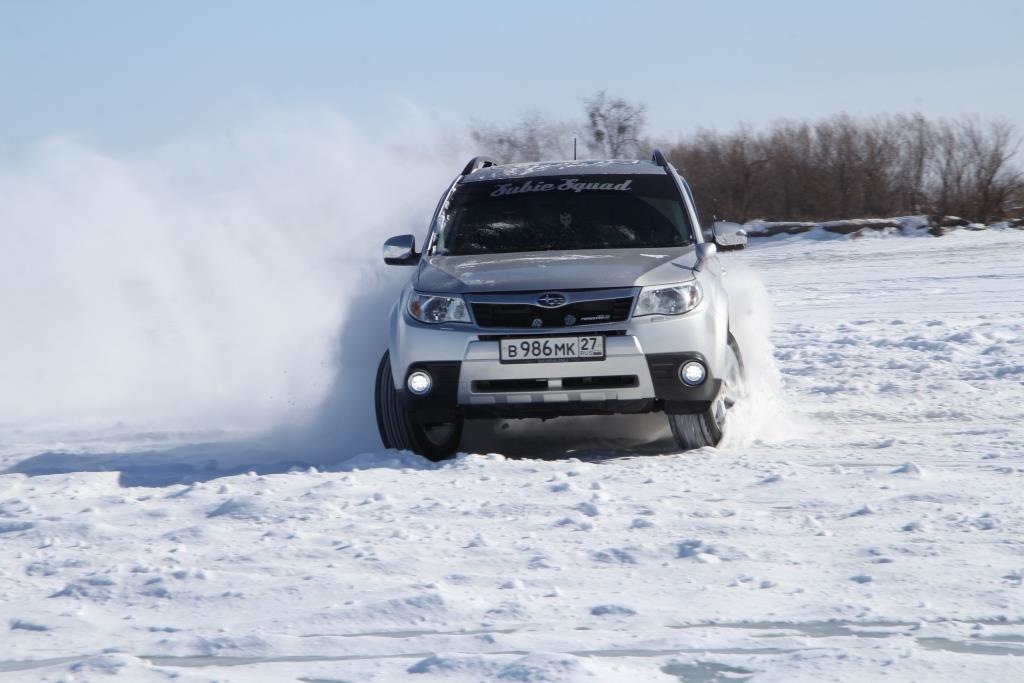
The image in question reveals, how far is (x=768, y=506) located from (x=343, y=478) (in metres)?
2.01

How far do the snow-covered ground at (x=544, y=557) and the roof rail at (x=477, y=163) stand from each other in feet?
5.37

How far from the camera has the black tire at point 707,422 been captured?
6.84 metres

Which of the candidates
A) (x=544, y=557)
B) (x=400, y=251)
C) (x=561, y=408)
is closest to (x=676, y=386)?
(x=561, y=408)

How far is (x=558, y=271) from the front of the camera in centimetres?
662

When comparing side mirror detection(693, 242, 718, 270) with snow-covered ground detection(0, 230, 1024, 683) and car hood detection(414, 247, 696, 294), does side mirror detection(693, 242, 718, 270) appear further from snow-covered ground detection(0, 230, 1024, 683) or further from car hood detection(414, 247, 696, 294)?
snow-covered ground detection(0, 230, 1024, 683)

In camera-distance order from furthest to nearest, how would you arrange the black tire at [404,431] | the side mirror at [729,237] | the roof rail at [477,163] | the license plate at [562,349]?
the roof rail at [477,163]
the side mirror at [729,237]
the black tire at [404,431]
the license plate at [562,349]

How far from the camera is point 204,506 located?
5.69 m

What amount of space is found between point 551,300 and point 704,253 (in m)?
1.11

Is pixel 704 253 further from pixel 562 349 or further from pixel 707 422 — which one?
pixel 562 349

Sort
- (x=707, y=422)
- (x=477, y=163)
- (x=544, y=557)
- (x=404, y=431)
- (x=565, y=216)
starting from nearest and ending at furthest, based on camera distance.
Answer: (x=544, y=557) < (x=707, y=422) < (x=404, y=431) < (x=565, y=216) < (x=477, y=163)

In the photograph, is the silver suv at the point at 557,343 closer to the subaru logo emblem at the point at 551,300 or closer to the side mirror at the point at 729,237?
the subaru logo emblem at the point at 551,300

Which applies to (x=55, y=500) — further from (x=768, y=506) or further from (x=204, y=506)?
(x=768, y=506)

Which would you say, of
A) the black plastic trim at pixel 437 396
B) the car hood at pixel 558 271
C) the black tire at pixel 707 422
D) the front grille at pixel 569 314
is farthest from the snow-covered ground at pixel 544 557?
the car hood at pixel 558 271

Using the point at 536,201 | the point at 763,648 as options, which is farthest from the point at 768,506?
the point at 536,201
